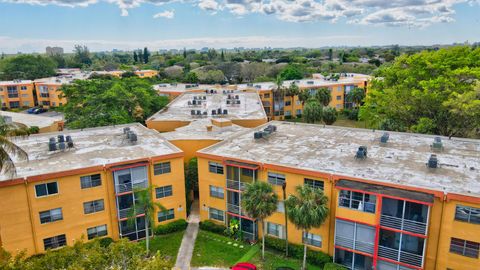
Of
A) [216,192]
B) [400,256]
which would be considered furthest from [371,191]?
[216,192]

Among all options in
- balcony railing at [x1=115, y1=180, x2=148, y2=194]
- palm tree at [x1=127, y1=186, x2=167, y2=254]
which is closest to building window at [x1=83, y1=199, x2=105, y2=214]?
balcony railing at [x1=115, y1=180, x2=148, y2=194]

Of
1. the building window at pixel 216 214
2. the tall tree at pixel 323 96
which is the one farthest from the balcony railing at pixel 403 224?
the tall tree at pixel 323 96

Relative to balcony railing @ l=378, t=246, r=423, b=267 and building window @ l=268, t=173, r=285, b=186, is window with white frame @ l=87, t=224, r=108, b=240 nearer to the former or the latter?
building window @ l=268, t=173, r=285, b=186

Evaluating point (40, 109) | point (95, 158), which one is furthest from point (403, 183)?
point (40, 109)

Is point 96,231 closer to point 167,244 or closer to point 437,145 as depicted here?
point 167,244

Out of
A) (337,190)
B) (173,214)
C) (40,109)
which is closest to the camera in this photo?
(337,190)

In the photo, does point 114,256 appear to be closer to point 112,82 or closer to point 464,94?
point 464,94
